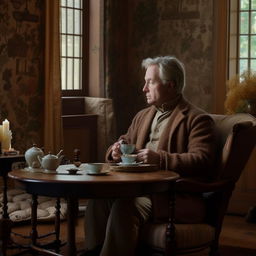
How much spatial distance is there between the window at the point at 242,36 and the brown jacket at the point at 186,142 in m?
2.10

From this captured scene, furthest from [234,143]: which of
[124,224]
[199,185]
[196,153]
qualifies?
[124,224]

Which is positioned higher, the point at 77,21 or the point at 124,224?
the point at 77,21

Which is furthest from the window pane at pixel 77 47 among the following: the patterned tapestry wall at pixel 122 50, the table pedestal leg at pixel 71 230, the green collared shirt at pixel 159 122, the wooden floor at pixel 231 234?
the table pedestal leg at pixel 71 230

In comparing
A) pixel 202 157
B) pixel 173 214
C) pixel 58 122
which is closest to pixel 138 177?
pixel 173 214

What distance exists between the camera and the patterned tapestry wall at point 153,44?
19.3 feet

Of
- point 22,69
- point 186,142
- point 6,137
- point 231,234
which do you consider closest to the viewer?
point 186,142

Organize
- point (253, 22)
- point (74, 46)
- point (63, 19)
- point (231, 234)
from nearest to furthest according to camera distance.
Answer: point (231, 234) → point (253, 22) → point (63, 19) → point (74, 46)

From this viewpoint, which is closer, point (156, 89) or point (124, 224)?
point (124, 224)

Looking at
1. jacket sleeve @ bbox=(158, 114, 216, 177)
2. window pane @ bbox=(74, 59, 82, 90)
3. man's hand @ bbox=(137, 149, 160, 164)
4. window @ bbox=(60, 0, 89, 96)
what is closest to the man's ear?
jacket sleeve @ bbox=(158, 114, 216, 177)

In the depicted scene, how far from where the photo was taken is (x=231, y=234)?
4840 millimetres

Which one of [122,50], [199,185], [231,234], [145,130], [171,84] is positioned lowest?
[231,234]

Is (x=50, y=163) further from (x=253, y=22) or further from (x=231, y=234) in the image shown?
(x=253, y=22)

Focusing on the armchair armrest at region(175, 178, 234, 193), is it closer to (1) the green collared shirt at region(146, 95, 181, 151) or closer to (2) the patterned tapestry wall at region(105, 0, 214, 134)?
(1) the green collared shirt at region(146, 95, 181, 151)

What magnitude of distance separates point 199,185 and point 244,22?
2.77 metres
